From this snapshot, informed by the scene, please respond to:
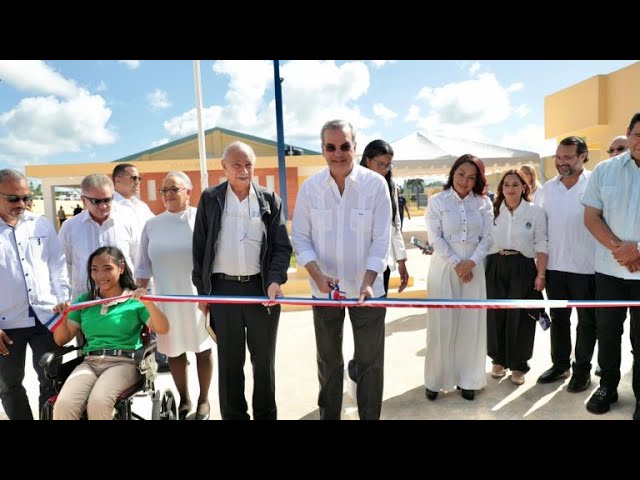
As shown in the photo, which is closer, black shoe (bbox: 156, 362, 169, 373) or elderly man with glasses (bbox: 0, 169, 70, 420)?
elderly man with glasses (bbox: 0, 169, 70, 420)

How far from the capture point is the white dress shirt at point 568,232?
370 centimetres

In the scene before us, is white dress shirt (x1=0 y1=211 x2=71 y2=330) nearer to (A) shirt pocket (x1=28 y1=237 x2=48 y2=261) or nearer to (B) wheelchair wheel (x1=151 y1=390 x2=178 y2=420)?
(A) shirt pocket (x1=28 y1=237 x2=48 y2=261)

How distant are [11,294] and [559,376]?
4322 mm

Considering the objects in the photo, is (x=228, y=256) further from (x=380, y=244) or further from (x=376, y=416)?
(x=376, y=416)

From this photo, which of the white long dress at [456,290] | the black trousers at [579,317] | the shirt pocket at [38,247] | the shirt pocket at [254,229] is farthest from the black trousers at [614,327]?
the shirt pocket at [38,247]

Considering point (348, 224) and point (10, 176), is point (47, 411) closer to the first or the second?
point (10, 176)

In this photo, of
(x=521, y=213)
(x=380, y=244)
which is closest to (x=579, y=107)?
(x=521, y=213)

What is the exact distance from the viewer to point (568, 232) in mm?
3744

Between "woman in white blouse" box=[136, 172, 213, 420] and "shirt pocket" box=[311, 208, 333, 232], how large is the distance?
108cm

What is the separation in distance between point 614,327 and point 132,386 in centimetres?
337

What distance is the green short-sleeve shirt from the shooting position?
290 cm

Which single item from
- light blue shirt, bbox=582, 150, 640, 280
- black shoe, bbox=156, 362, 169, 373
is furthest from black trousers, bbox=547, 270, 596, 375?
black shoe, bbox=156, 362, 169, 373
